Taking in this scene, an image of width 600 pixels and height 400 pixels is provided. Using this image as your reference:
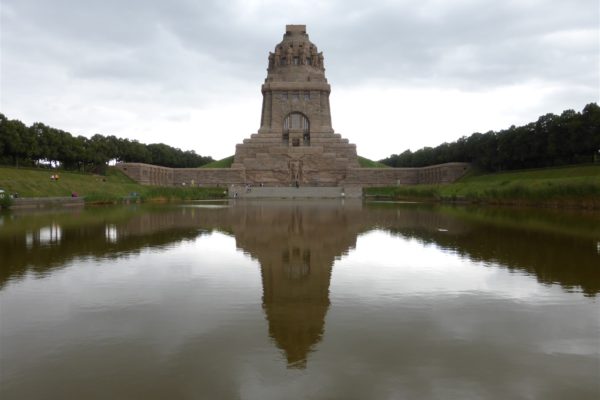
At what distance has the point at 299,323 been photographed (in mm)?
5941

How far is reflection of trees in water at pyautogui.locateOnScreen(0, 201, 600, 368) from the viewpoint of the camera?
6588 millimetres

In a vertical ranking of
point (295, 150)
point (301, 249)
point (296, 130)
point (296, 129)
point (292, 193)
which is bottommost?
point (301, 249)

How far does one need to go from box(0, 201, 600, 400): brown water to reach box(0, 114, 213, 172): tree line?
153 feet

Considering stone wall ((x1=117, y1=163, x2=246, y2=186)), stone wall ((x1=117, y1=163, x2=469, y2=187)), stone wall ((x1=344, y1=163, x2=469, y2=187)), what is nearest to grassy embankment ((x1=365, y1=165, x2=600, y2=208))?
stone wall ((x1=344, y1=163, x2=469, y2=187))

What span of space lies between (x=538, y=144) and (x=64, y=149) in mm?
58602

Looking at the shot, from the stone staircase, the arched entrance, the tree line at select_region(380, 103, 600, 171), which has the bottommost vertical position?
the stone staircase

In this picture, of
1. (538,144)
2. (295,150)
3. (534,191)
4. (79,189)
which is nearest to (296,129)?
(295,150)

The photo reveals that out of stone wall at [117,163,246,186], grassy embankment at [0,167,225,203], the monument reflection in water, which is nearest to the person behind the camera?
the monument reflection in water

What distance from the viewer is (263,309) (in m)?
6.57

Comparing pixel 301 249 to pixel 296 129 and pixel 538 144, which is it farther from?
pixel 296 129

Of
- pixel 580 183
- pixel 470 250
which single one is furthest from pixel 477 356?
pixel 580 183

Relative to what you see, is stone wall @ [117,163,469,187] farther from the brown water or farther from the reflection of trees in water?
the brown water

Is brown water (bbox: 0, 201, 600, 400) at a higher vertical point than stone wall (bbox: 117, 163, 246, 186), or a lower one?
lower

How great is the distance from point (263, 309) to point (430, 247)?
7.48 metres
